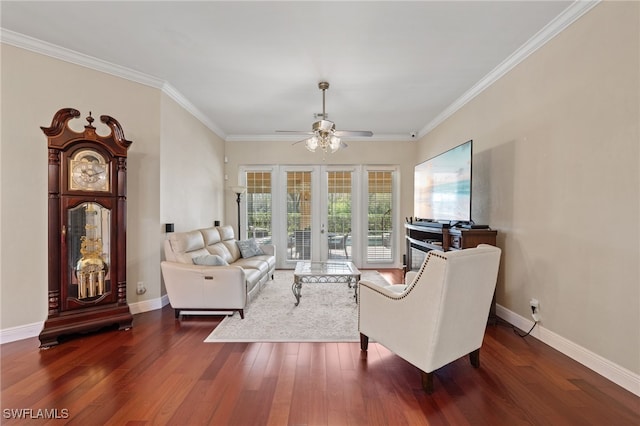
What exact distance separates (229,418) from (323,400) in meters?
0.59

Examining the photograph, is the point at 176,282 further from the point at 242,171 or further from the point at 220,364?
the point at 242,171

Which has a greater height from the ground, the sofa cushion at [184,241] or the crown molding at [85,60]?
the crown molding at [85,60]

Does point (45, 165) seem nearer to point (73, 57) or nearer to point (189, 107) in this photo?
point (73, 57)

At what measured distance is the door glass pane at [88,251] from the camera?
2732 mm

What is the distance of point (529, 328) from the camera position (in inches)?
110

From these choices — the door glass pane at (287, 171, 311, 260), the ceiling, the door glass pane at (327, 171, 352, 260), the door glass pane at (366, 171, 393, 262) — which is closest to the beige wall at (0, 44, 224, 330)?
the ceiling

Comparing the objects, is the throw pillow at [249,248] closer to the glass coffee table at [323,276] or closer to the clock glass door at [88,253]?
the glass coffee table at [323,276]

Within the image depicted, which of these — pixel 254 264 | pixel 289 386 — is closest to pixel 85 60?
pixel 254 264

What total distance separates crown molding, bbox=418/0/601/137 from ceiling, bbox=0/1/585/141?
1 cm

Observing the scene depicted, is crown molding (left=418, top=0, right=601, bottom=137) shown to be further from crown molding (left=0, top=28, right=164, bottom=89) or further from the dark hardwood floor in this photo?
crown molding (left=0, top=28, right=164, bottom=89)

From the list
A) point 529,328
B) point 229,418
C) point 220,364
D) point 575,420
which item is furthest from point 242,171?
point 575,420

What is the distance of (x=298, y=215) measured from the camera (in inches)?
240

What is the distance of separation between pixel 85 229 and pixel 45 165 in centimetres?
77

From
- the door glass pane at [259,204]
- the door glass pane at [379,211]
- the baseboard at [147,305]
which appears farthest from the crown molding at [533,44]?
the baseboard at [147,305]
